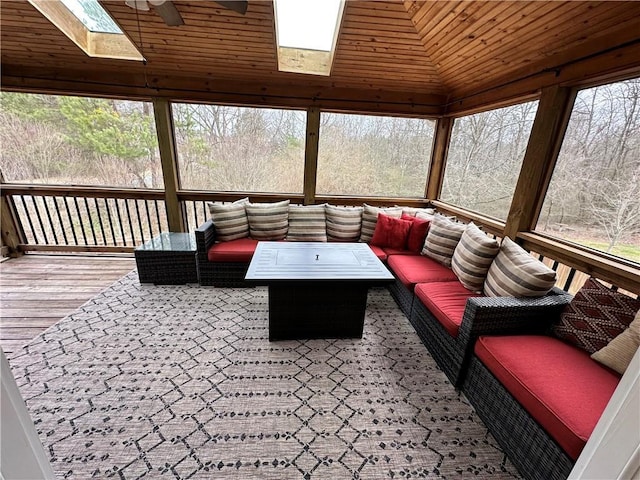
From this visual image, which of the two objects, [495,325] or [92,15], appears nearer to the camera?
[495,325]

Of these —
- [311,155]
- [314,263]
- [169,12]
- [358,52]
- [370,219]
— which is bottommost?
[314,263]

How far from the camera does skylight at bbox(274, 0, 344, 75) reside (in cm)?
292

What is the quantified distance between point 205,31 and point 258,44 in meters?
0.55

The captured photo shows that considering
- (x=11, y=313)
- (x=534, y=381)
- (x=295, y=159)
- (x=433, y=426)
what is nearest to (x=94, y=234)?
(x=11, y=313)

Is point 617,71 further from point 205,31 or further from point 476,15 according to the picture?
point 205,31

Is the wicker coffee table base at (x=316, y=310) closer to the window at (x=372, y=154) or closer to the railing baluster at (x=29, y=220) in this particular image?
the window at (x=372, y=154)

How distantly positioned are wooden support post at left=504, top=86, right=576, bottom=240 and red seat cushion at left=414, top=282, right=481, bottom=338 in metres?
0.93

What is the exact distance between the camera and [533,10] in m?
2.11

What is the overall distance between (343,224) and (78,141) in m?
3.84

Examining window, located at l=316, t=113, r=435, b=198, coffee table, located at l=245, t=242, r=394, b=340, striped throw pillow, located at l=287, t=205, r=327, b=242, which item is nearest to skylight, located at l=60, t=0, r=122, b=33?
window, located at l=316, t=113, r=435, b=198

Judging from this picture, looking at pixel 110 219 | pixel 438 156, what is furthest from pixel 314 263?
pixel 110 219

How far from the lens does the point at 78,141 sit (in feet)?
12.7

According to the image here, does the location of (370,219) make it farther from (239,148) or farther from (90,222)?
(90,222)

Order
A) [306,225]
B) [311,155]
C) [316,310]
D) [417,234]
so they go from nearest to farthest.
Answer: [316,310] < [417,234] < [306,225] < [311,155]
